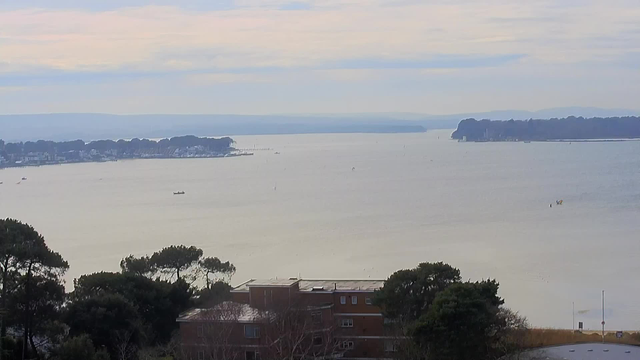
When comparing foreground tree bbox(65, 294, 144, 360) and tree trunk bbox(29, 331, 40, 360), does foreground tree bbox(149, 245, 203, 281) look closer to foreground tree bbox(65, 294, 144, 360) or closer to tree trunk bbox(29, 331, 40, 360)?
foreground tree bbox(65, 294, 144, 360)

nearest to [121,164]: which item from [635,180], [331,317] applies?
[635,180]

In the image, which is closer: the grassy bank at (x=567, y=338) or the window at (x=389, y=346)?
the window at (x=389, y=346)

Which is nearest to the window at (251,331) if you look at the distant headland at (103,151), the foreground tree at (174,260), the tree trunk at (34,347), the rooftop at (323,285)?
the rooftop at (323,285)

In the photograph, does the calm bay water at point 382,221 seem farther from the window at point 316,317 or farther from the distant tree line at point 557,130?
the distant tree line at point 557,130

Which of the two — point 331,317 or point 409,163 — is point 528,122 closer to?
point 409,163

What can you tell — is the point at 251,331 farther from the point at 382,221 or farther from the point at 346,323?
the point at 382,221

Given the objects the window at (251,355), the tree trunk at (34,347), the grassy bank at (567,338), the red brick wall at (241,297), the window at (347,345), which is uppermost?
the red brick wall at (241,297)

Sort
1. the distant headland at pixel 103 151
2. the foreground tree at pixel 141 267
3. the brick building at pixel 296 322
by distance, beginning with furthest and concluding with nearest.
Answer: the distant headland at pixel 103 151, the foreground tree at pixel 141 267, the brick building at pixel 296 322

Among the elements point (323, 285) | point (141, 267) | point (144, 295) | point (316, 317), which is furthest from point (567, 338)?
point (141, 267)
